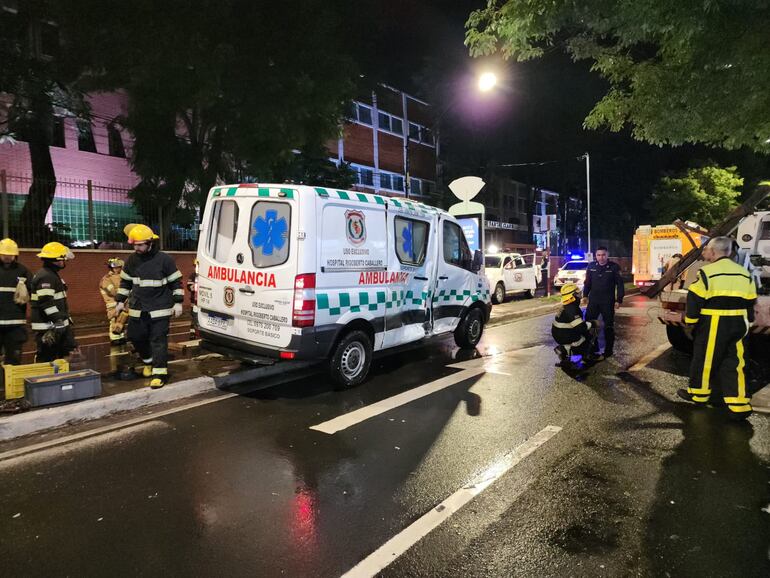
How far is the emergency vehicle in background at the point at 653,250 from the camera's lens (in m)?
20.2

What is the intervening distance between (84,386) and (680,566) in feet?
17.5

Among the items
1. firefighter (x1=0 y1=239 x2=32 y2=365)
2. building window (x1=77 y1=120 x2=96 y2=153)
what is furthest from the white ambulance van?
building window (x1=77 y1=120 x2=96 y2=153)

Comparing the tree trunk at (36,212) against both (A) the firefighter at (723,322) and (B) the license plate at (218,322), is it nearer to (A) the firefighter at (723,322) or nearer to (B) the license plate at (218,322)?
(B) the license plate at (218,322)

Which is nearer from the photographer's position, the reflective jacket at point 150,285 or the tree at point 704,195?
the reflective jacket at point 150,285

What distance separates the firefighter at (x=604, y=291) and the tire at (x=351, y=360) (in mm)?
3780

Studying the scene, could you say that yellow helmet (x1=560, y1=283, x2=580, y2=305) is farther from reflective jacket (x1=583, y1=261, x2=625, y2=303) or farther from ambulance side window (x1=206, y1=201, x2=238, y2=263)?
ambulance side window (x1=206, y1=201, x2=238, y2=263)

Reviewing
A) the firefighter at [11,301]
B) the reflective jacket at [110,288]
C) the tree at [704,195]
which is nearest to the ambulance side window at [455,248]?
the firefighter at [11,301]

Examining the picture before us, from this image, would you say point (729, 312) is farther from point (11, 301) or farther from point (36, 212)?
point (36, 212)

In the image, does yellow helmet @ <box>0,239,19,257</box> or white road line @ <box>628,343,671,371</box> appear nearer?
yellow helmet @ <box>0,239,19,257</box>

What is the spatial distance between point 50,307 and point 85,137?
1603 centimetres

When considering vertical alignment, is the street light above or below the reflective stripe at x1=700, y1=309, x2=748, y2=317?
above

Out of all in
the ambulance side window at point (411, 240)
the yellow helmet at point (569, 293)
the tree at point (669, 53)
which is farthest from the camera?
the yellow helmet at point (569, 293)

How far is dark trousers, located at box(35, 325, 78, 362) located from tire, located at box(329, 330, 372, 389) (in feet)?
10.6

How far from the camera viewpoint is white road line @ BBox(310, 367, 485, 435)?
498 centimetres
